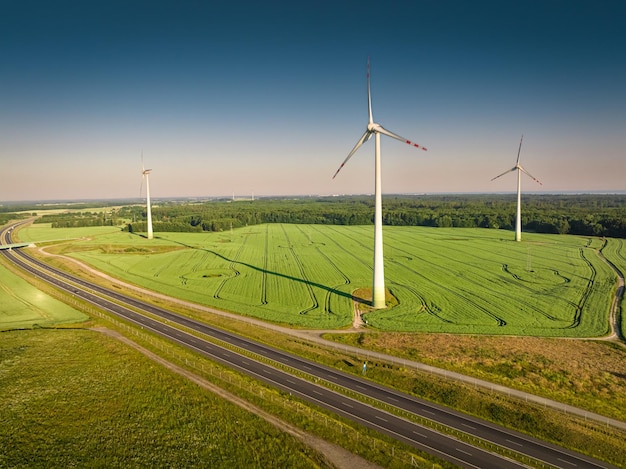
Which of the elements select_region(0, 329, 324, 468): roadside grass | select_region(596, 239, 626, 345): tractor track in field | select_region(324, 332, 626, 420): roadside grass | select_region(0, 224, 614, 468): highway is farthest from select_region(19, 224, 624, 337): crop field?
select_region(0, 329, 324, 468): roadside grass

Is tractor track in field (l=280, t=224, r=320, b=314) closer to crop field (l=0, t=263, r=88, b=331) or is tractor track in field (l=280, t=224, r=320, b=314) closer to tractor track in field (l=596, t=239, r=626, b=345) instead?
crop field (l=0, t=263, r=88, b=331)

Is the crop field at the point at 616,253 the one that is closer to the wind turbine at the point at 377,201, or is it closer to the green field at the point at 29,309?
the wind turbine at the point at 377,201

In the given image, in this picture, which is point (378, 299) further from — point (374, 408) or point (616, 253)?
point (616, 253)

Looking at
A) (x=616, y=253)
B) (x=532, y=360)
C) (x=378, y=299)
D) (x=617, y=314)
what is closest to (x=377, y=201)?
(x=378, y=299)

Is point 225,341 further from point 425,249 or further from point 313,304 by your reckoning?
point 425,249

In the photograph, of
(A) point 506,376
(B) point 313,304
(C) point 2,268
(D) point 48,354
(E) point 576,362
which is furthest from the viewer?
(C) point 2,268

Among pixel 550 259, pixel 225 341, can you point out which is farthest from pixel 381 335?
pixel 550 259

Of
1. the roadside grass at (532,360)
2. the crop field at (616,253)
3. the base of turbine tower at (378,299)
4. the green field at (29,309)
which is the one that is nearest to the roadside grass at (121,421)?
the green field at (29,309)
